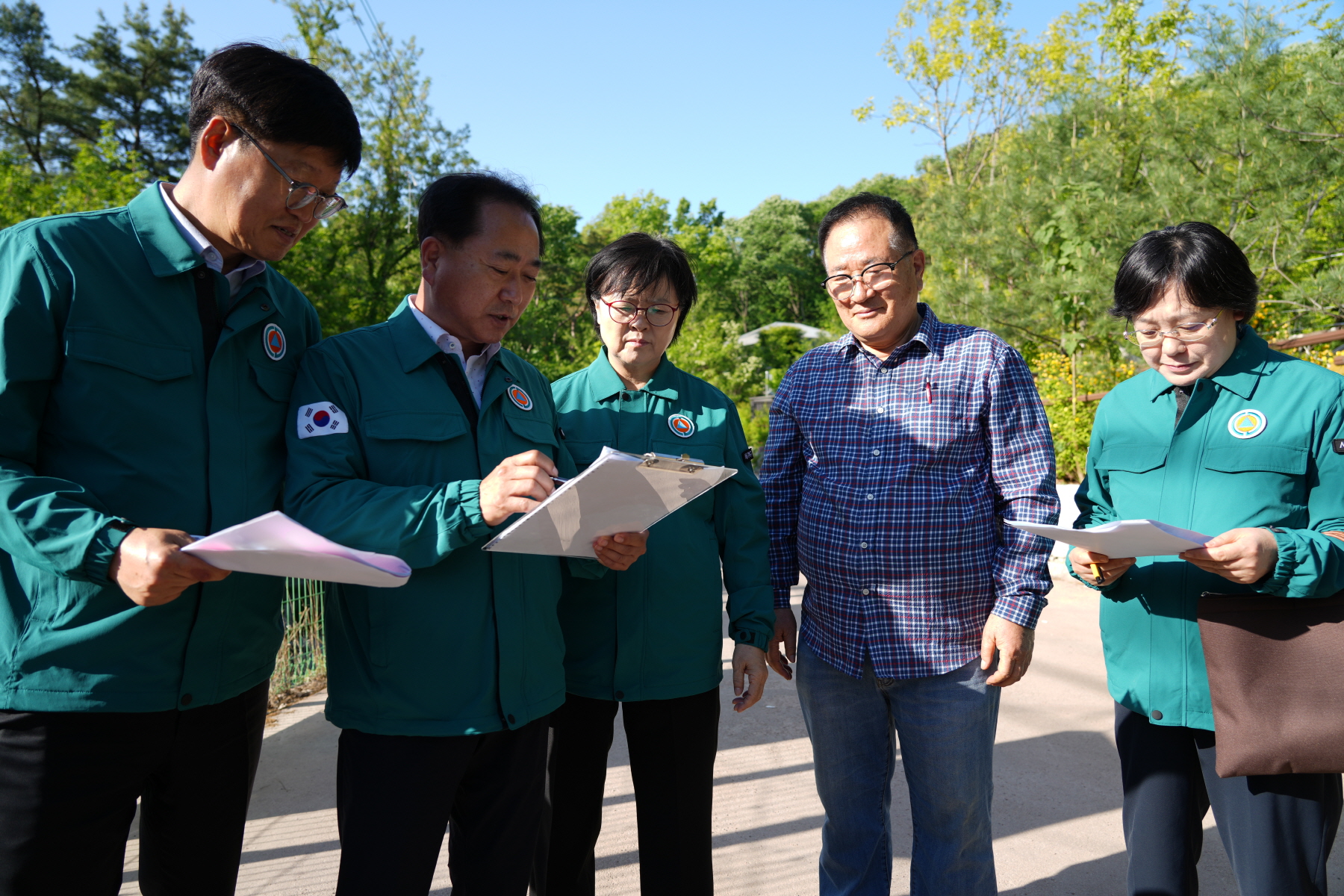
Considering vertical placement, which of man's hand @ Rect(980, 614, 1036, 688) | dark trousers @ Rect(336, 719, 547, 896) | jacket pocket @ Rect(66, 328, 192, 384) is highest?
jacket pocket @ Rect(66, 328, 192, 384)

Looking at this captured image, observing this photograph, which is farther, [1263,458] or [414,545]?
[1263,458]

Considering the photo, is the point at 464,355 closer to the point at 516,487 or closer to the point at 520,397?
the point at 520,397

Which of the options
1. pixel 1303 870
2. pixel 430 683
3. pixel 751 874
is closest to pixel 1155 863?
pixel 1303 870

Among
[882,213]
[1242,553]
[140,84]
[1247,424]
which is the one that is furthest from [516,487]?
[140,84]

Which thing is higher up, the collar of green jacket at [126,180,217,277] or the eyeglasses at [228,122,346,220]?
the eyeglasses at [228,122,346,220]

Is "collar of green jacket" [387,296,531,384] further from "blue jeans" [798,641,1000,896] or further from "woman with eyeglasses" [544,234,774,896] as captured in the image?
"blue jeans" [798,641,1000,896]

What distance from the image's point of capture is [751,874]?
326cm

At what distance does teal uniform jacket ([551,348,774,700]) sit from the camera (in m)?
2.45

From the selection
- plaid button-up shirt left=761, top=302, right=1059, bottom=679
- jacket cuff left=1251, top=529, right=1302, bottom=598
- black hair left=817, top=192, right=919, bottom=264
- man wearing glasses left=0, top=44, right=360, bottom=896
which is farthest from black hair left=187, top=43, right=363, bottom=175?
jacket cuff left=1251, top=529, right=1302, bottom=598

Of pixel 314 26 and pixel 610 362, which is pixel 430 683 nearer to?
pixel 610 362

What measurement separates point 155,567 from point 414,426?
2.10 ft

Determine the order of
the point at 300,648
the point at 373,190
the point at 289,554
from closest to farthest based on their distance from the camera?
the point at 289,554
the point at 300,648
the point at 373,190

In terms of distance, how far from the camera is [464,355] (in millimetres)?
2162

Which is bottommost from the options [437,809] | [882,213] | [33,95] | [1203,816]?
[1203,816]
